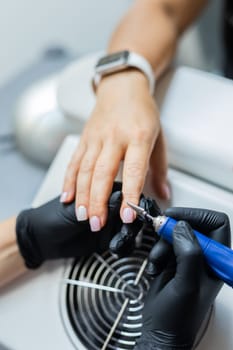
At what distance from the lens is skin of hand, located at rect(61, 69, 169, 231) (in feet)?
2.18

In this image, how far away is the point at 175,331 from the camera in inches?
23.2

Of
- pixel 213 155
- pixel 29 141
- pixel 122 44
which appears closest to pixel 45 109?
pixel 29 141

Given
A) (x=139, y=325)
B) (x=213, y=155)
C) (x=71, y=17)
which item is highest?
(x=71, y=17)

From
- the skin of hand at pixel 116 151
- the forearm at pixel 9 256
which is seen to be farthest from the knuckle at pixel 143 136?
the forearm at pixel 9 256

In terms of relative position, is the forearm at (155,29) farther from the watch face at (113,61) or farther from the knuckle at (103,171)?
the knuckle at (103,171)

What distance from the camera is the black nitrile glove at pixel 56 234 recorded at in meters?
0.70

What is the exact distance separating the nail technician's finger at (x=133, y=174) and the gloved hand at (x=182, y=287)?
52mm

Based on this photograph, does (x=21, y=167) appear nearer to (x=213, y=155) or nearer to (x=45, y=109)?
(x=45, y=109)

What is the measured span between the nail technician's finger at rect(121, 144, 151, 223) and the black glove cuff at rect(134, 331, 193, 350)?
14cm

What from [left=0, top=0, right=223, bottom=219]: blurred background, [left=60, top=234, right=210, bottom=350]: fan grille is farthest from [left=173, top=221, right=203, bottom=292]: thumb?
[left=0, top=0, right=223, bottom=219]: blurred background

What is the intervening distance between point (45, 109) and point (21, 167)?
0.47ft

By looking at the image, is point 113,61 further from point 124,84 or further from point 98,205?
point 98,205

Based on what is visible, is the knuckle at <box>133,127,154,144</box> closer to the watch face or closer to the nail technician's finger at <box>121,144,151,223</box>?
the nail technician's finger at <box>121,144,151,223</box>

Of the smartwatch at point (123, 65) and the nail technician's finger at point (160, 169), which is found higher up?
the smartwatch at point (123, 65)
